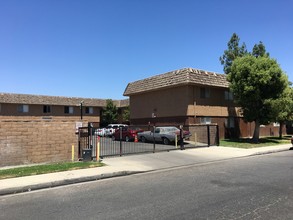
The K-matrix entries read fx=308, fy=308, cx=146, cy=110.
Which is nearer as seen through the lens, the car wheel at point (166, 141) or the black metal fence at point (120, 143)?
the black metal fence at point (120, 143)

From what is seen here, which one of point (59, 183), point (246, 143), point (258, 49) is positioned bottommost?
point (59, 183)

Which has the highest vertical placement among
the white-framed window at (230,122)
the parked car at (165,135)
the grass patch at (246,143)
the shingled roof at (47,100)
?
the shingled roof at (47,100)

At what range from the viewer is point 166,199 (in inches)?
296

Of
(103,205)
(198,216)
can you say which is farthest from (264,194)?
(103,205)

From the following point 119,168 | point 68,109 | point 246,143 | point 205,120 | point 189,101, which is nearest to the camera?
point 119,168

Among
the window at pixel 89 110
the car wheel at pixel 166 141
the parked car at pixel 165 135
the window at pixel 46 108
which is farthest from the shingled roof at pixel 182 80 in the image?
the window at pixel 89 110

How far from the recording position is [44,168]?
1233cm

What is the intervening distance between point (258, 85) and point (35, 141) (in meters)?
18.2

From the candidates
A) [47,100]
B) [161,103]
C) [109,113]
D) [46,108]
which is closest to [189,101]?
[161,103]

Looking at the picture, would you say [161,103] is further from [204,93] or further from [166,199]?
[166,199]

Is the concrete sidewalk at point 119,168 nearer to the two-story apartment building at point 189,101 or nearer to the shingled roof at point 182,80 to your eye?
the two-story apartment building at point 189,101

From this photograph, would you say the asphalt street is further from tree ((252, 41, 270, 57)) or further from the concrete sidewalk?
tree ((252, 41, 270, 57))

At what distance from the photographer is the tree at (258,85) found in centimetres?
2502

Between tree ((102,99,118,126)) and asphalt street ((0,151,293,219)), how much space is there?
4111 cm
